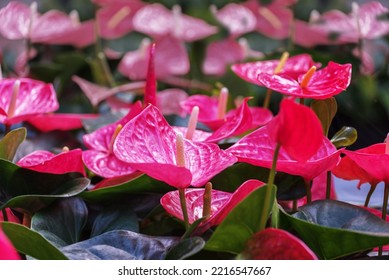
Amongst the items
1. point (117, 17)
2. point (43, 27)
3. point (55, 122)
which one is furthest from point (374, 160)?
point (117, 17)

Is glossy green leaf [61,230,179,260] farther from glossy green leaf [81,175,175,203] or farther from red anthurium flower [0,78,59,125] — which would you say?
Answer: red anthurium flower [0,78,59,125]

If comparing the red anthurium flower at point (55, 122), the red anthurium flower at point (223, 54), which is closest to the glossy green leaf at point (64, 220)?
Answer: the red anthurium flower at point (55, 122)

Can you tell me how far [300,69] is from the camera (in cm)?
61

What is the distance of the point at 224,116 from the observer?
0.63m

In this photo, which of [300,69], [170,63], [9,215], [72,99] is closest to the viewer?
[9,215]

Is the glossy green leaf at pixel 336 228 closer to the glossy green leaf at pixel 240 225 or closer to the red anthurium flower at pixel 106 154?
the glossy green leaf at pixel 240 225

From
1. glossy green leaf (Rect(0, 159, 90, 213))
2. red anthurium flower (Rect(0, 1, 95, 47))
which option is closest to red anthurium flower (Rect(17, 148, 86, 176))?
glossy green leaf (Rect(0, 159, 90, 213))

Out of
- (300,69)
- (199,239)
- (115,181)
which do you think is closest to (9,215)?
(115,181)

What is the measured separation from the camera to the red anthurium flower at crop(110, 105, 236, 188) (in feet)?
1.29

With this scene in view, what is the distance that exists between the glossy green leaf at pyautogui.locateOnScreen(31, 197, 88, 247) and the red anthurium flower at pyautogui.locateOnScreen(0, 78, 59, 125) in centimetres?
12

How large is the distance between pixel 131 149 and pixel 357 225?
16 cm

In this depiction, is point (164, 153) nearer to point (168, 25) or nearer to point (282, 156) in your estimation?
point (282, 156)
